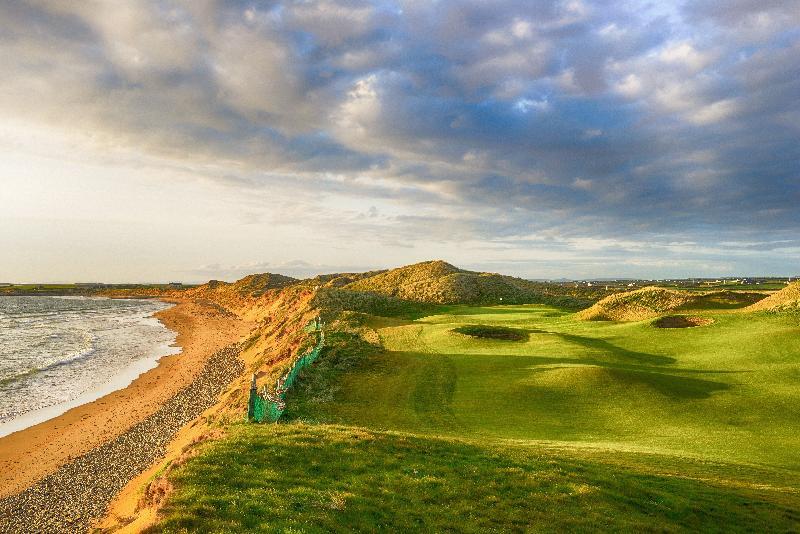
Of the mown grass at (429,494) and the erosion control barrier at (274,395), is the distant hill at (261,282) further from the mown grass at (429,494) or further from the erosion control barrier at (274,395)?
the mown grass at (429,494)

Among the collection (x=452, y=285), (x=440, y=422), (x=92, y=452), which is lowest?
(x=92, y=452)

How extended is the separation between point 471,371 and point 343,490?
60.6 feet

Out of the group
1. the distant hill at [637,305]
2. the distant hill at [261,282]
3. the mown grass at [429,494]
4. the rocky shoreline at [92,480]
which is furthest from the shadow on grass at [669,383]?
the distant hill at [261,282]

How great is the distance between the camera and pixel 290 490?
40.9ft

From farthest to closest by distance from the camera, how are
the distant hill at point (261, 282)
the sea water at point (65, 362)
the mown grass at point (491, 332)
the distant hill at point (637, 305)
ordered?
the distant hill at point (261, 282), the distant hill at point (637, 305), the mown grass at point (491, 332), the sea water at point (65, 362)

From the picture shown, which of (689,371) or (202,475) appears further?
(689,371)

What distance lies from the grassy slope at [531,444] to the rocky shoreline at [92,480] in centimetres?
825

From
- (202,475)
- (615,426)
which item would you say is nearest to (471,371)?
(615,426)

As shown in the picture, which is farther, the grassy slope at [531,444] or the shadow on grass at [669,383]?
the shadow on grass at [669,383]

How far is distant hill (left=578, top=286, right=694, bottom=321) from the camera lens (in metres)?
50.7

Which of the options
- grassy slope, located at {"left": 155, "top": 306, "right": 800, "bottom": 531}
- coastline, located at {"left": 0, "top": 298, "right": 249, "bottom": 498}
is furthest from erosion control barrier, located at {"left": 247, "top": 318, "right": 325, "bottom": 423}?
coastline, located at {"left": 0, "top": 298, "right": 249, "bottom": 498}

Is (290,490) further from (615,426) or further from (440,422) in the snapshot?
(615,426)

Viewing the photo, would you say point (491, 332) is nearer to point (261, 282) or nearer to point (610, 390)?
point (610, 390)

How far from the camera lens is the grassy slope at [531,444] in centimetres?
1202
